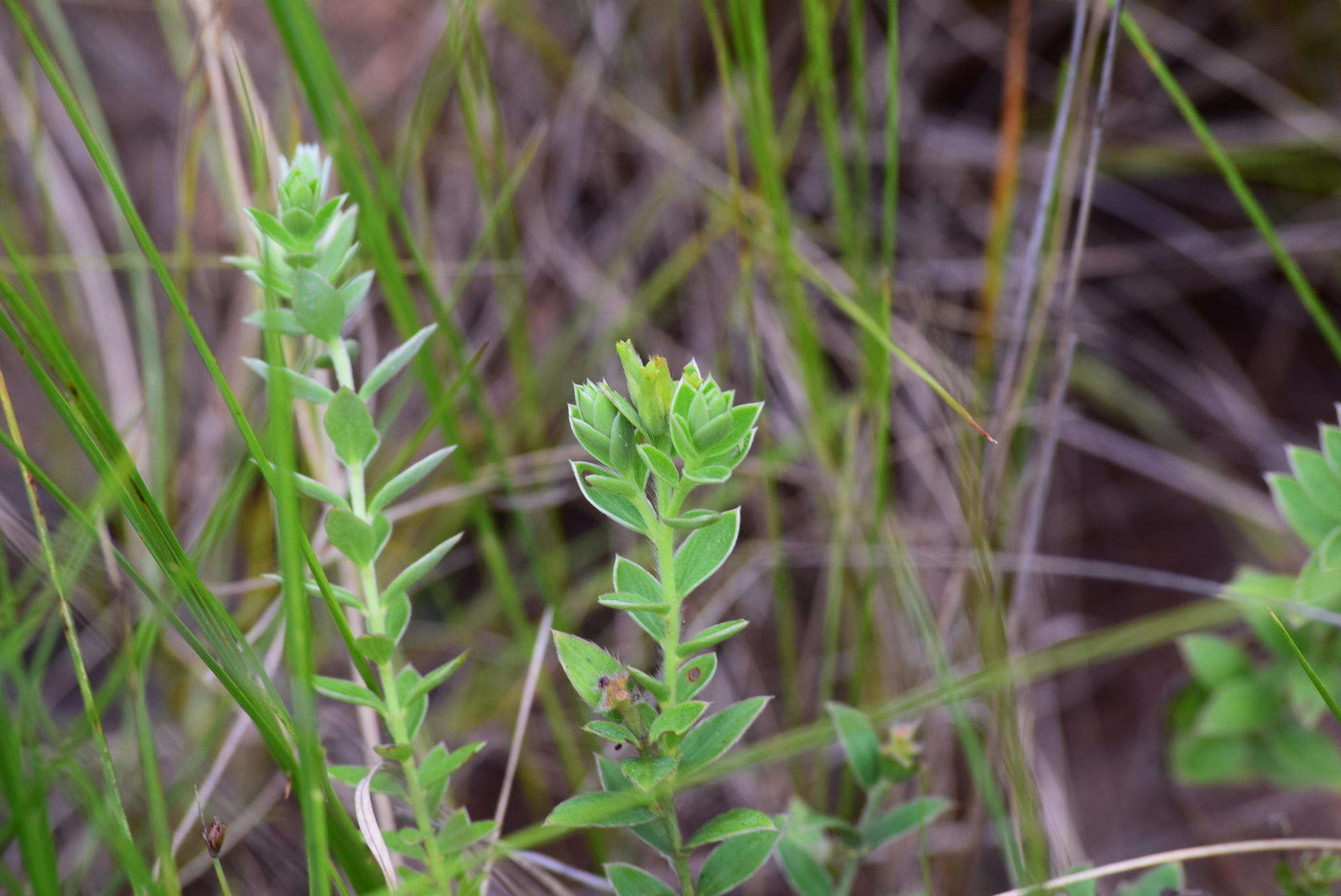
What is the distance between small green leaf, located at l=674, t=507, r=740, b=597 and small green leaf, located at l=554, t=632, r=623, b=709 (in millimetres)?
68

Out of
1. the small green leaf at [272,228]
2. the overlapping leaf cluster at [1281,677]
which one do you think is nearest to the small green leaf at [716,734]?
the small green leaf at [272,228]

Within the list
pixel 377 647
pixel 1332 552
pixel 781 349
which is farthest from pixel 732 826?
pixel 781 349

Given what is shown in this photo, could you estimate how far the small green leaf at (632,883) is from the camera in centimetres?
69

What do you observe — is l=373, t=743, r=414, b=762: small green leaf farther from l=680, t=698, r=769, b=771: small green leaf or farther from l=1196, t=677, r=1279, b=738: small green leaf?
l=1196, t=677, r=1279, b=738: small green leaf

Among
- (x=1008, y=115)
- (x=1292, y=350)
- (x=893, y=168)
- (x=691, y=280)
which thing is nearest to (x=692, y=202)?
(x=691, y=280)

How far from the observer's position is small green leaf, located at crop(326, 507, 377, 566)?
62 centimetres

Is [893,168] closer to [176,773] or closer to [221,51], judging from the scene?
[221,51]

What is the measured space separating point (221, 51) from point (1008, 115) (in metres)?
1.12

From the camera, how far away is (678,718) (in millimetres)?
601

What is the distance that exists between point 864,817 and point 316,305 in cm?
65

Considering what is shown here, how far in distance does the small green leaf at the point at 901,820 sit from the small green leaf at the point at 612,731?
1.09ft

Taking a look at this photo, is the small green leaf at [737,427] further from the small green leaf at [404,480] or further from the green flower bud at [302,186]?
the green flower bud at [302,186]

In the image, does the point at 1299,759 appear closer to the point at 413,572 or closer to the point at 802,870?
the point at 802,870

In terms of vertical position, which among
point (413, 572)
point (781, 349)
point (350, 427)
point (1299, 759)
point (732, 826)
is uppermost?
point (781, 349)
